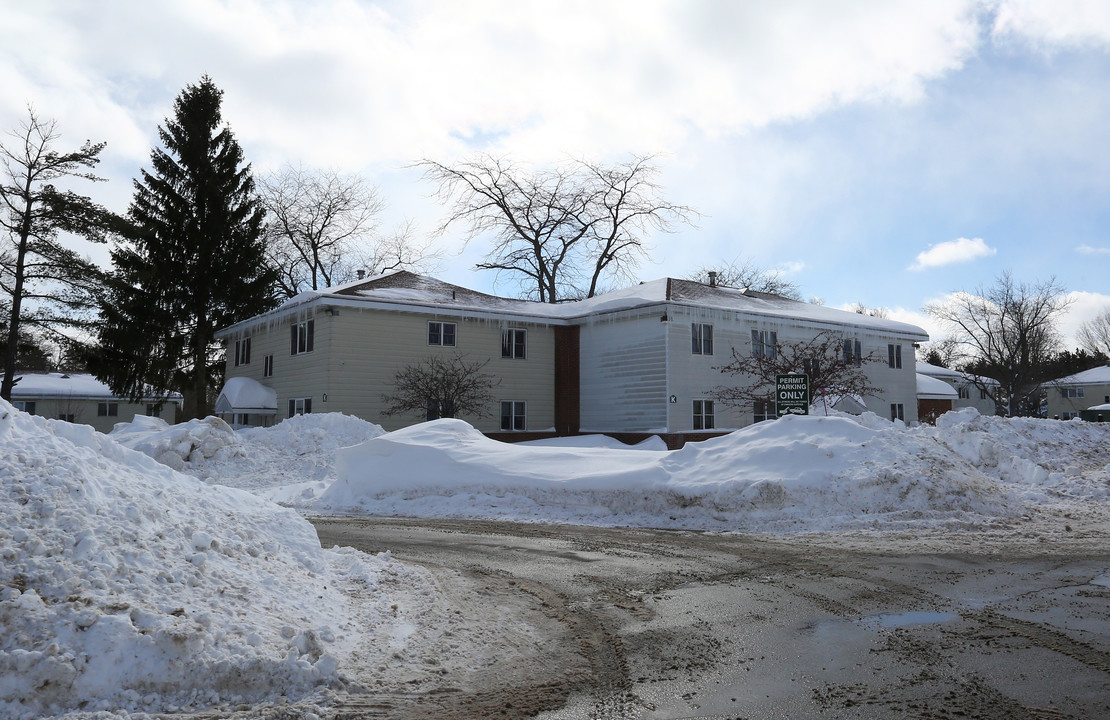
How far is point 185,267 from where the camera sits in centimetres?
3366

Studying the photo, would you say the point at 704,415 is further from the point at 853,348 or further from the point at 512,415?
the point at 853,348

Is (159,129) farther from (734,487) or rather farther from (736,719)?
(736,719)

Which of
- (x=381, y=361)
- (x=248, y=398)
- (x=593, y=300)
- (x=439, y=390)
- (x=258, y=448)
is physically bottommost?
(x=258, y=448)

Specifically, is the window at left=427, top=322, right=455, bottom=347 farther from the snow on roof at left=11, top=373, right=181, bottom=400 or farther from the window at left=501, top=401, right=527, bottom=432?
the snow on roof at left=11, top=373, right=181, bottom=400

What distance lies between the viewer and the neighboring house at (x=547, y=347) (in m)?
25.9

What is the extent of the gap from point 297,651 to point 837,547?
6.92 m

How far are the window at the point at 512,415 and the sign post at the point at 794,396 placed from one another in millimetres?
13333

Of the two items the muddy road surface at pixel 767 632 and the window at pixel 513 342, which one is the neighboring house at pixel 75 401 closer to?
the window at pixel 513 342

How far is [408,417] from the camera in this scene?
2662 centimetres

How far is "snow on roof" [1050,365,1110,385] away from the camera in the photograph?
6309cm

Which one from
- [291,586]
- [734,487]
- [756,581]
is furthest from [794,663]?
[734,487]

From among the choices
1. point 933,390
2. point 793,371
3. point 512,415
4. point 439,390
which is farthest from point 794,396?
point 933,390

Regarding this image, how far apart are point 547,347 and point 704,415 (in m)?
6.53

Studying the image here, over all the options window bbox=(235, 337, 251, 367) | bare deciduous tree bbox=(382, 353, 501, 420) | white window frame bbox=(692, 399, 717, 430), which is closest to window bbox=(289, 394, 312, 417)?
bare deciduous tree bbox=(382, 353, 501, 420)
